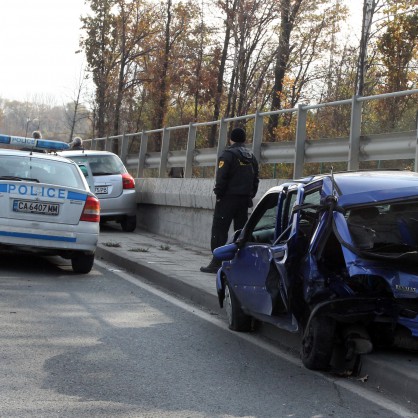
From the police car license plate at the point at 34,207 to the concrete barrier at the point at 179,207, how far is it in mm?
3726

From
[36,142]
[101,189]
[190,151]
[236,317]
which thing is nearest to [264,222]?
[236,317]

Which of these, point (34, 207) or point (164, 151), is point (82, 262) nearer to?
point (34, 207)

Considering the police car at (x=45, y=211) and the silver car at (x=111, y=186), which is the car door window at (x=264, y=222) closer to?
the police car at (x=45, y=211)

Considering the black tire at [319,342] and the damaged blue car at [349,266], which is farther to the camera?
the black tire at [319,342]

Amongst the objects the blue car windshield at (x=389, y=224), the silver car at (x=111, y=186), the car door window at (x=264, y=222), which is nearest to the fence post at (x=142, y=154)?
the silver car at (x=111, y=186)

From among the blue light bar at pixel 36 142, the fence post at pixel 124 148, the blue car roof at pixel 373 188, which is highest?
the fence post at pixel 124 148

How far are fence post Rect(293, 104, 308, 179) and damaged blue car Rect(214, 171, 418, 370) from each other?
6384 millimetres

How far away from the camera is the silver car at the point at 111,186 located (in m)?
18.5

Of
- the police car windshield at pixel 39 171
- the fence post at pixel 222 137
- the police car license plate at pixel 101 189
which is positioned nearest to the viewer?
the police car windshield at pixel 39 171

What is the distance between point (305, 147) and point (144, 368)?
301 inches

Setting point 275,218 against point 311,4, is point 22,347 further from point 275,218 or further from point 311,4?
point 311,4

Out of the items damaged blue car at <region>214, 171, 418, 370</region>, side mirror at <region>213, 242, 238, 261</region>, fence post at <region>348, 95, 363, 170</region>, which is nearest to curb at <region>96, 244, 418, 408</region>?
damaged blue car at <region>214, 171, 418, 370</region>

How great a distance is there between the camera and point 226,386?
569cm

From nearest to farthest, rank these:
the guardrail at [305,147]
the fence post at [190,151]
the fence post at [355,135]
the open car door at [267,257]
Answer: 1. the open car door at [267,257]
2. the guardrail at [305,147]
3. the fence post at [355,135]
4. the fence post at [190,151]
